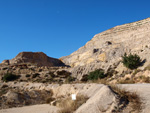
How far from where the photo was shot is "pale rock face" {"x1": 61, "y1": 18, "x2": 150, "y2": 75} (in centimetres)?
3306

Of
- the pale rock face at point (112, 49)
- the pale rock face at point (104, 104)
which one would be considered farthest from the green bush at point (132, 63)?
the pale rock face at point (104, 104)

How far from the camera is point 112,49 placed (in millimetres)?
42438

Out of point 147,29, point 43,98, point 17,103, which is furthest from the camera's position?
point 147,29

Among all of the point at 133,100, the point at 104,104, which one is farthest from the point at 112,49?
the point at 104,104

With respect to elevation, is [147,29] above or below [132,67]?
above

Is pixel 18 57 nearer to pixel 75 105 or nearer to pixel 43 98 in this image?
pixel 43 98

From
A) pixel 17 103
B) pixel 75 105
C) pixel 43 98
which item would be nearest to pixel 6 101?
pixel 17 103

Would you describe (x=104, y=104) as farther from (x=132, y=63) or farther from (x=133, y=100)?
(x=132, y=63)

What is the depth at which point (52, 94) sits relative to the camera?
494 inches

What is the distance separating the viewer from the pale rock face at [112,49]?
3306 cm

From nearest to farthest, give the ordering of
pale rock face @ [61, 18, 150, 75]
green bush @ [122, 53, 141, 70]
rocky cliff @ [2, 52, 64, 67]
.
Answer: green bush @ [122, 53, 141, 70] → pale rock face @ [61, 18, 150, 75] → rocky cliff @ [2, 52, 64, 67]

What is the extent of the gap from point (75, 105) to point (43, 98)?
23.1 ft

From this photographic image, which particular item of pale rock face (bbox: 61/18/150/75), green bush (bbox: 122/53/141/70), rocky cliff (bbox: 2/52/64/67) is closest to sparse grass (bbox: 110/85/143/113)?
green bush (bbox: 122/53/141/70)

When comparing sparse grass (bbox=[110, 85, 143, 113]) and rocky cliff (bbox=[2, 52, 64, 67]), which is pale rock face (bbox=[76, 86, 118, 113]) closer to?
sparse grass (bbox=[110, 85, 143, 113])
